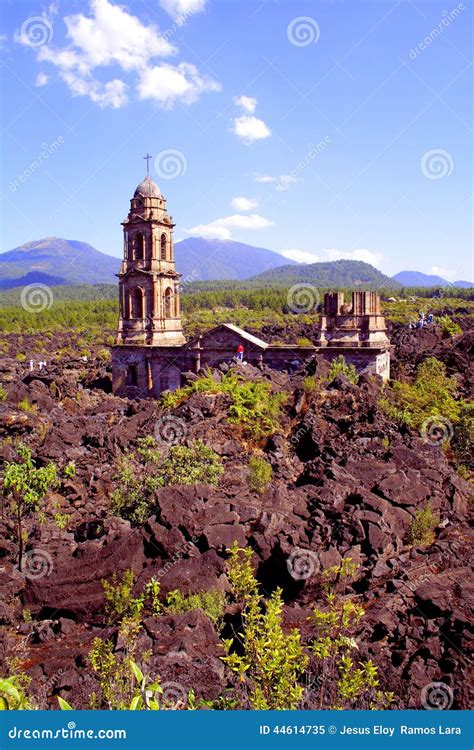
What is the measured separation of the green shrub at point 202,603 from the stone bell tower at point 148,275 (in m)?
25.0

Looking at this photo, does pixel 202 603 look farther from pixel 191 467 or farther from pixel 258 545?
pixel 191 467

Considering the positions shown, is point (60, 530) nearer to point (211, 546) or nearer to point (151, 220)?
point (211, 546)

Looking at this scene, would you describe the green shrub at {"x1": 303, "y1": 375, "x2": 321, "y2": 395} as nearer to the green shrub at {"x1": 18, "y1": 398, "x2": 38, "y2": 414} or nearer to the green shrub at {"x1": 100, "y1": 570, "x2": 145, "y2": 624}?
the green shrub at {"x1": 18, "y1": 398, "x2": 38, "y2": 414}

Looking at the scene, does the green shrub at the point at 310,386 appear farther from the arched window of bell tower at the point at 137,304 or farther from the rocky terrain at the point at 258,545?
the arched window of bell tower at the point at 137,304

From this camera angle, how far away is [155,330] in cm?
3669

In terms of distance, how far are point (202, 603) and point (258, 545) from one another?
2099mm

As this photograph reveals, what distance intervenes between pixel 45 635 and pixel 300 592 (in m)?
5.26

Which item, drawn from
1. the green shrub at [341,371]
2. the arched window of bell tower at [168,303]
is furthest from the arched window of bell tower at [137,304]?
the green shrub at [341,371]

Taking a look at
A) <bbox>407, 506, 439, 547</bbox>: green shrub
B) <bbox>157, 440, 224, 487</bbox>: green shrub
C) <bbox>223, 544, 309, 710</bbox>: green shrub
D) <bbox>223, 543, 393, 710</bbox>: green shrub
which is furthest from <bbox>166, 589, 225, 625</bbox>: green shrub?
<bbox>407, 506, 439, 547</bbox>: green shrub

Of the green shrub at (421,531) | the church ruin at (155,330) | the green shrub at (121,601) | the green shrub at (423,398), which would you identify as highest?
the church ruin at (155,330)

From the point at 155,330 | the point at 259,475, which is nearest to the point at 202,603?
the point at 259,475

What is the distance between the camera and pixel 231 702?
27.5ft

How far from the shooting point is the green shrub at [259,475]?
17875mm

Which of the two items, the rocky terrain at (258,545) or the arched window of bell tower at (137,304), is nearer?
the rocky terrain at (258,545)
